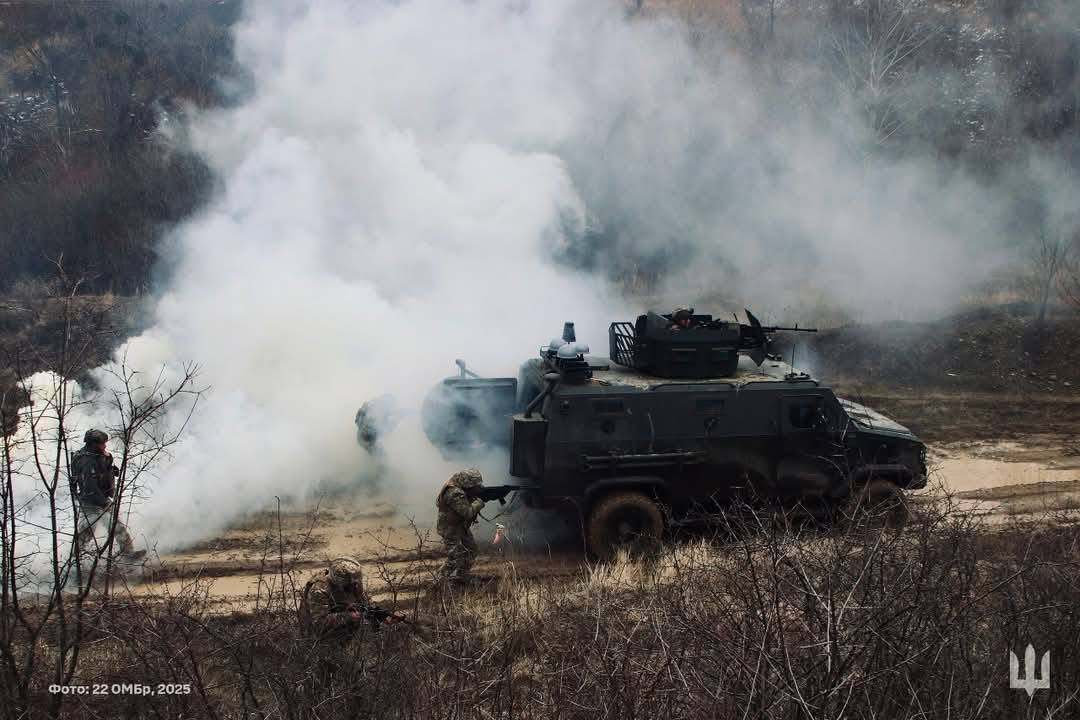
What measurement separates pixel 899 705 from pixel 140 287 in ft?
68.4

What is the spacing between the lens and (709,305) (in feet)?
71.5

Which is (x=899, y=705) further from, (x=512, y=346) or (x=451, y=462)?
(x=512, y=346)

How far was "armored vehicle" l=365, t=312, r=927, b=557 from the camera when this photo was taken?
8.99 meters

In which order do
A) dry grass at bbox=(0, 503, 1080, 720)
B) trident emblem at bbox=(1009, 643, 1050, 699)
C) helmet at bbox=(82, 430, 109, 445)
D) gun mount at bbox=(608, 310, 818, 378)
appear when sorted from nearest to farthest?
dry grass at bbox=(0, 503, 1080, 720)
trident emblem at bbox=(1009, 643, 1050, 699)
helmet at bbox=(82, 430, 109, 445)
gun mount at bbox=(608, 310, 818, 378)

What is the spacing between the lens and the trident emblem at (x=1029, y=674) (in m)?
4.43

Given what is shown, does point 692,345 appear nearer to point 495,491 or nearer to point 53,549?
point 495,491

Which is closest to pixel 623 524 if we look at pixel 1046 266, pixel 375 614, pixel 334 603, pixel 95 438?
pixel 375 614

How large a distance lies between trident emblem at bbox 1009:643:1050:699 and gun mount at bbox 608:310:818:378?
17.4 ft

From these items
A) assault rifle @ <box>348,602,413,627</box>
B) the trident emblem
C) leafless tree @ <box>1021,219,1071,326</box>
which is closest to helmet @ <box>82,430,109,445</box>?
assault rifle @ <box>348,602,413,627</box>

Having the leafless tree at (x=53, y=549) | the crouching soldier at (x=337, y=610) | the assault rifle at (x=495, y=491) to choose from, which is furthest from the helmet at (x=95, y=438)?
the crouching soldier at (x=337, y=610)

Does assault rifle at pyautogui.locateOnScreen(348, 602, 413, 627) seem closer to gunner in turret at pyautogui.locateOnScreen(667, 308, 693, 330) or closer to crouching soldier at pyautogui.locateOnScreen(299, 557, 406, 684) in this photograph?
crouching soldier at pyautogui.locateOnScreen(299, 557, 406, 684)

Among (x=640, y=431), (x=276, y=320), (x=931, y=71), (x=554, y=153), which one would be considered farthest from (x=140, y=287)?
(x=931, y=71)

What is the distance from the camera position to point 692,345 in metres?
9.67

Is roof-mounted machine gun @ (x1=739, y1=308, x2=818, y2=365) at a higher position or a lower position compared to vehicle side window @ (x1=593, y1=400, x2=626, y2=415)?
higher
